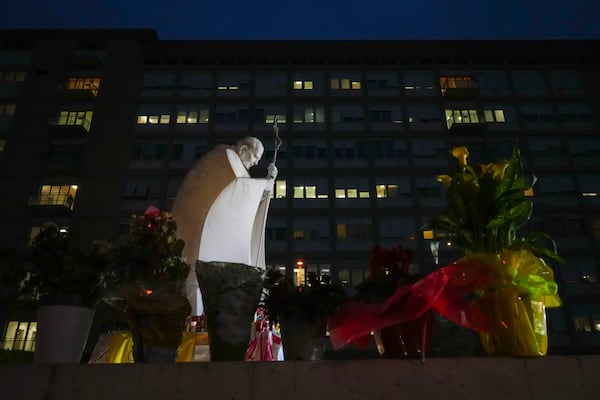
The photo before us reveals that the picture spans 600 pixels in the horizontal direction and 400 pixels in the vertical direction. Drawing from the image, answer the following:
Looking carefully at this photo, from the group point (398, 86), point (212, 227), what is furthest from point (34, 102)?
point (212, 227)

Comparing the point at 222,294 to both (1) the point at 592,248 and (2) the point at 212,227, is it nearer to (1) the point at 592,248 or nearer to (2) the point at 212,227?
(2) the point at 212,227

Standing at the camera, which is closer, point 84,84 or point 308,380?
point 308,380

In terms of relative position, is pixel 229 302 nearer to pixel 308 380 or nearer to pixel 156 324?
pixel 156 324

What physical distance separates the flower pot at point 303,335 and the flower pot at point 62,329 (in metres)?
1.09

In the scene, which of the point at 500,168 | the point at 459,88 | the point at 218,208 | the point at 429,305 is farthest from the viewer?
the point at 459,88

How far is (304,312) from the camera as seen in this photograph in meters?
2.62

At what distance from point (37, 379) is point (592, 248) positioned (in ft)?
116

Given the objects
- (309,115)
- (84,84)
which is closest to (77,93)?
(84,84)

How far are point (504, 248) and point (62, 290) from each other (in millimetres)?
2508

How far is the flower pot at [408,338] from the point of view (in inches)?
89.3

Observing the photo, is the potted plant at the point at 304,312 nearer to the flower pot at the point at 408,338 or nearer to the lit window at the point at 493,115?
the flower pot at the point at 408,338

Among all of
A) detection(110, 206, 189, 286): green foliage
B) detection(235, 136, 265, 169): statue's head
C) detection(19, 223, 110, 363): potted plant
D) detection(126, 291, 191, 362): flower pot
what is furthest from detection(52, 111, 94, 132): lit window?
detection(126, 291, 191, 362): flower pot

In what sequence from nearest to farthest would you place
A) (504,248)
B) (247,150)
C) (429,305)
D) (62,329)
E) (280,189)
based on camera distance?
(429,305), (62,329), (504,248), (247,150), (280,189)

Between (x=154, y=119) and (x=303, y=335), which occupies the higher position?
(x=154, y=119)
